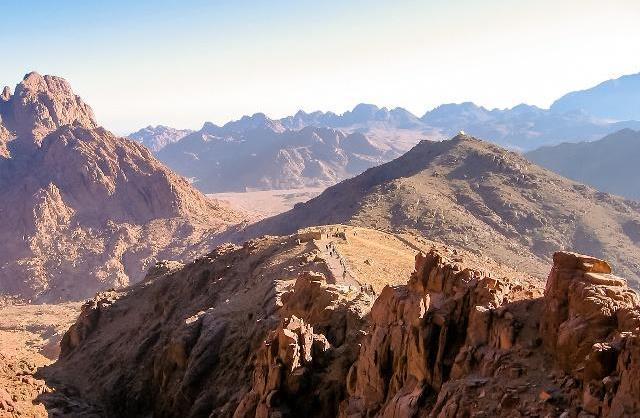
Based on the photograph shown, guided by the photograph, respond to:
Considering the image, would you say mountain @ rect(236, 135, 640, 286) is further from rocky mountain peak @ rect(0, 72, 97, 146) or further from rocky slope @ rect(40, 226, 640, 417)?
rocky mountain peak @ rect(0, 72, 97, 146)

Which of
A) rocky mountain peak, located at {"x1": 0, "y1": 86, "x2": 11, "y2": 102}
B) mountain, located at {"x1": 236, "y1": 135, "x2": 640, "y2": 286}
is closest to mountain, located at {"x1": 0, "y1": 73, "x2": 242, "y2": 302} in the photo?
rocky mountain peak, located at {"x1": 0, "y1": 86, "x2": 11, "y2": 102}

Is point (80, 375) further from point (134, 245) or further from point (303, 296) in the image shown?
point (134, 245)

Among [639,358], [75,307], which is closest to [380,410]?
[639,358]

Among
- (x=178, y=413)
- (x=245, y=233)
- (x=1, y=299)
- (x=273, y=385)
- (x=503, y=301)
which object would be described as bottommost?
(x=1, y=299)

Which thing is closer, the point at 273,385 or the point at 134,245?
the point at 273,385

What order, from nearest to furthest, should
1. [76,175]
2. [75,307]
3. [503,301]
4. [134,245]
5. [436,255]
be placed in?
[503,301] → [436,255] → [75,307] → [134,245] → [76,175]

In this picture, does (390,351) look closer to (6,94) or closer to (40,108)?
(40,108)

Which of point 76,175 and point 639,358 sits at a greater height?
point 639,358
